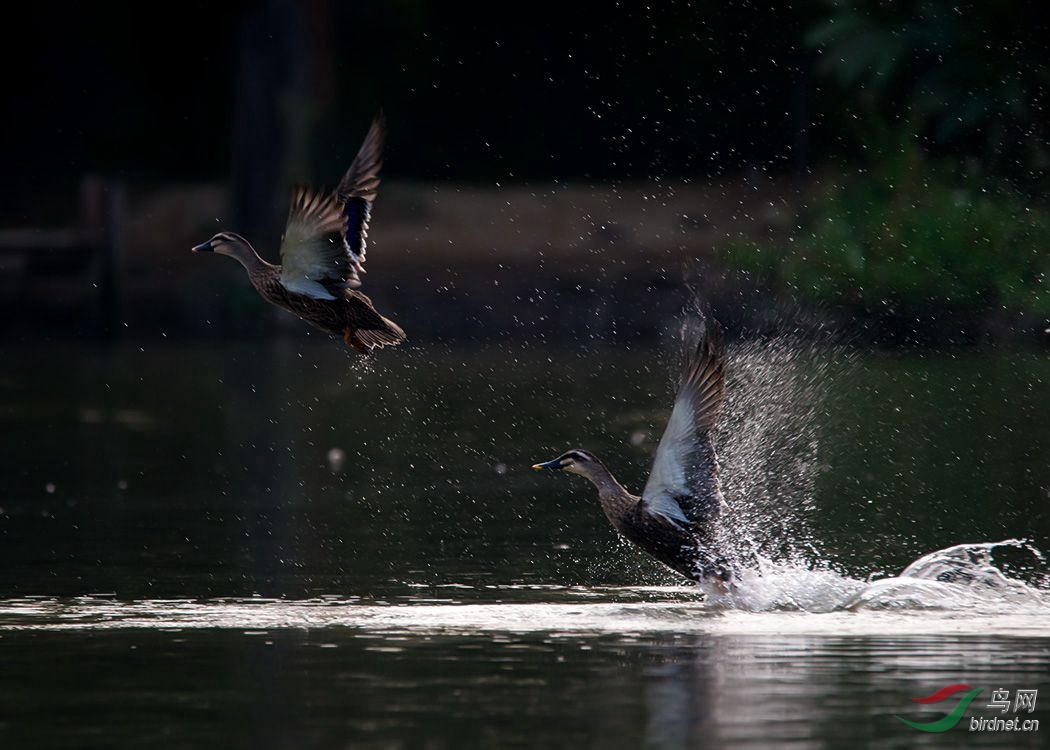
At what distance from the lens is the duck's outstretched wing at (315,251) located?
10.8 metres

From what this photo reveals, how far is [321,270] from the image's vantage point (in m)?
11.0

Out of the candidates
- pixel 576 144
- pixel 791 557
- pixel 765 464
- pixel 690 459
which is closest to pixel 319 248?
pixel 690 459

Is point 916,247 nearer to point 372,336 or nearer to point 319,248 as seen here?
point 372,336

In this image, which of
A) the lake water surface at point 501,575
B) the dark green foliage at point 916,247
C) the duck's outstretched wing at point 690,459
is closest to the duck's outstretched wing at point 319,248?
the lake water surface at point 501,575

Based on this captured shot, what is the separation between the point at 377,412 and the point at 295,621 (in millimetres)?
10448

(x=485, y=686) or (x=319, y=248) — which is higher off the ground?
(x=319, y=248)

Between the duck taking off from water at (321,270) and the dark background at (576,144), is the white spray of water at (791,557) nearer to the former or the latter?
the duck taking off from water at (321,270)

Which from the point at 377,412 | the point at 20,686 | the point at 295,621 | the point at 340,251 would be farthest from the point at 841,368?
the point at 20,686

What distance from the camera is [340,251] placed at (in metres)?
11.0

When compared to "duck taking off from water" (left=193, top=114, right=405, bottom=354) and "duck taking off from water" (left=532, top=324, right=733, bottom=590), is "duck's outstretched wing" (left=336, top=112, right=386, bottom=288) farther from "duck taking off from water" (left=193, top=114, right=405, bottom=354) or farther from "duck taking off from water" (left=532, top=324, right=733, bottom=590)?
"duck taking off from water" (left=532, top=324, right=733, bottom=590)

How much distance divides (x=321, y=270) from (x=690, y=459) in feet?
7.35

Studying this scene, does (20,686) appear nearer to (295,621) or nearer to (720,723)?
(295,621)

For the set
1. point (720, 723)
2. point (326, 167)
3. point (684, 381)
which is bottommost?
point (720, 723)

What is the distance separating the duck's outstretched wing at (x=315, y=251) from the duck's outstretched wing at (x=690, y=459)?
1.98m
